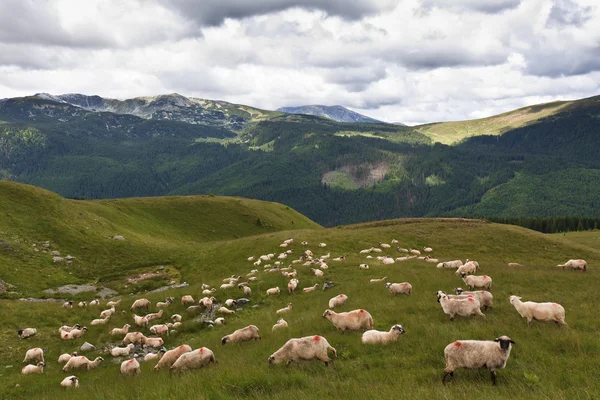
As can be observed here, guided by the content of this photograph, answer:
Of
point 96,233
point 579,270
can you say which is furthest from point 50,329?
point 579,270

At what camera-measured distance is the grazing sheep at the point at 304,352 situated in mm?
12023

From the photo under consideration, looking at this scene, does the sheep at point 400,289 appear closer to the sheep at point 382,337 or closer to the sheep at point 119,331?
the sheep at point 382,337

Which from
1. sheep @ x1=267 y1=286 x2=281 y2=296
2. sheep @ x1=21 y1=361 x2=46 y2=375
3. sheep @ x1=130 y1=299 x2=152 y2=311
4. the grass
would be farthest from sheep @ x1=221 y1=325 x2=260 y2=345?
sheep @ x1=130 y1=299 x2=152 y2=311

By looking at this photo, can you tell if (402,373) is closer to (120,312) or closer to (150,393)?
(150,393)

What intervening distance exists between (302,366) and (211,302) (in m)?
16.8

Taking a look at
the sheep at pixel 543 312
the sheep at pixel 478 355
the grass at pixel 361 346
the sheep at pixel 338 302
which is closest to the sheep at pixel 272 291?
the grass at pixel 361 346

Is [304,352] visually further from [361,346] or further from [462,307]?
[462,307]

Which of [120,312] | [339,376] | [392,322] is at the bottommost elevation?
[120,312]

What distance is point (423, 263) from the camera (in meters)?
34.2

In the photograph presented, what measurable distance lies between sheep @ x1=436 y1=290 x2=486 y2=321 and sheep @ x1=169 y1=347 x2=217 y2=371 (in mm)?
10803

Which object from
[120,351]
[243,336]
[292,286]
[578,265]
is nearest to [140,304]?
[120,351]

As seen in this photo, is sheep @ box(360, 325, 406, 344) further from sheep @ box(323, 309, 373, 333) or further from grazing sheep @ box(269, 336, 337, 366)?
grazing sheep @ box(269, 336, 337, 366)

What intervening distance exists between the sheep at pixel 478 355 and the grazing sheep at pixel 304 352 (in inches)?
161

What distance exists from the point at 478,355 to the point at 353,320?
21.4 feet
